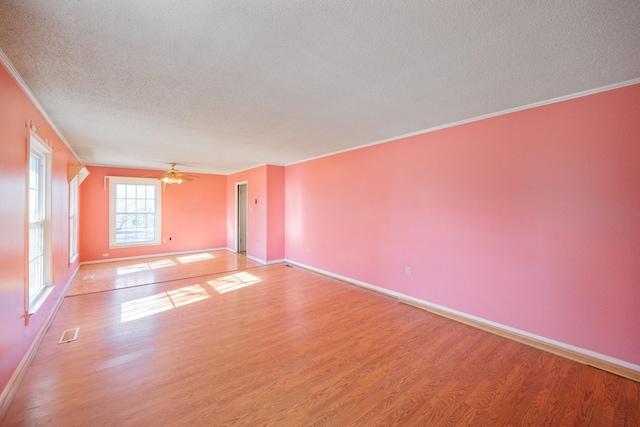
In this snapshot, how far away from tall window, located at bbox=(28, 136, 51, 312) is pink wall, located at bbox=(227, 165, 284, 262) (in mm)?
3560

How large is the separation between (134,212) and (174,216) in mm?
893

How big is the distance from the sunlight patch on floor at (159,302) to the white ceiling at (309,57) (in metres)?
2.34

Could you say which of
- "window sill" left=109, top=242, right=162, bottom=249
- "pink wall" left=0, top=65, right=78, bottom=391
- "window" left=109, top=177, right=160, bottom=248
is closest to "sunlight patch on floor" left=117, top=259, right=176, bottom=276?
"window sill" left=109, top=242, right=162, bottom=249

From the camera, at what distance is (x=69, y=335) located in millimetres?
2758

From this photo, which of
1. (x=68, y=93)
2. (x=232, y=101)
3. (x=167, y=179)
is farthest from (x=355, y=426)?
(x=167, y=179)

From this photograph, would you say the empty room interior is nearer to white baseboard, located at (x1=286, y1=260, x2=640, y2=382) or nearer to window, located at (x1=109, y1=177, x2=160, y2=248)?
white baseboard, located at (x1=286, y1=260, x2=640, y2=382)

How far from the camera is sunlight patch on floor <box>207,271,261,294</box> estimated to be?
4394mm

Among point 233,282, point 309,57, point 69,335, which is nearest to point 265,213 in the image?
point 233,282

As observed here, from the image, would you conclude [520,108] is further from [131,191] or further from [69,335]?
[131,191]

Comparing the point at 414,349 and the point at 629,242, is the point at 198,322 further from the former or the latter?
the point at 629,242

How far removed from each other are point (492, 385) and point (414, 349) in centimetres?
65

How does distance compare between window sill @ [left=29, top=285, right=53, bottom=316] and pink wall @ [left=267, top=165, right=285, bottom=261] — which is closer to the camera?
window sill @ [left=29, top=285, right=53, bottom=316]

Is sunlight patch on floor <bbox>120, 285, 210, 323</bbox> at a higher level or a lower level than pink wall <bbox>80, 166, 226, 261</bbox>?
lower

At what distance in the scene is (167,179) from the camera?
6.14m
